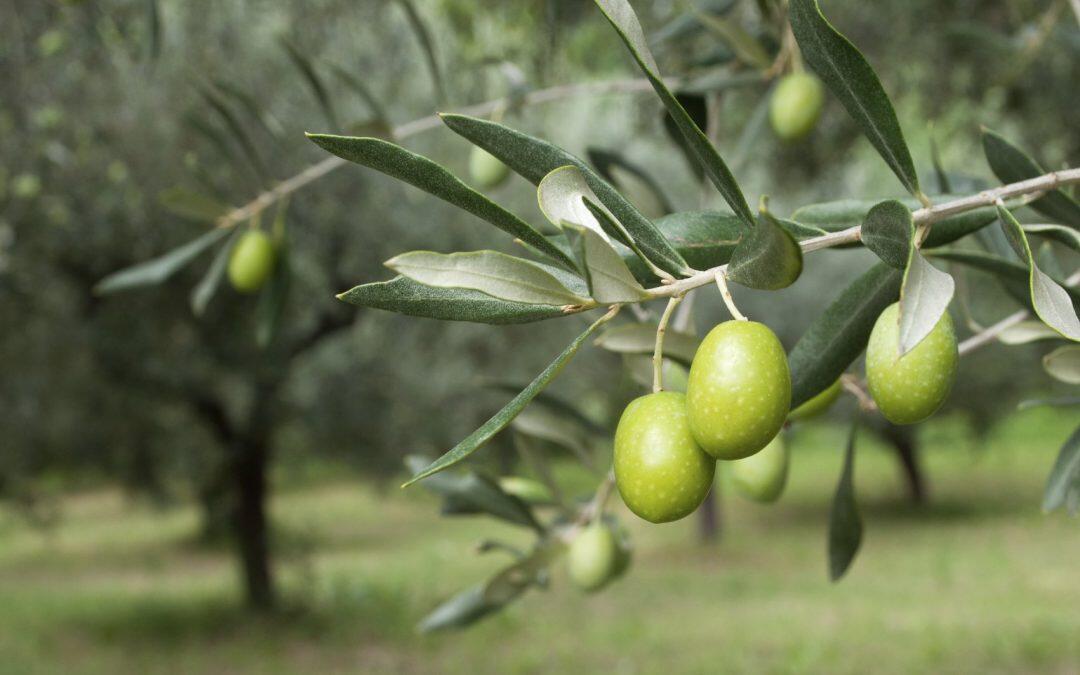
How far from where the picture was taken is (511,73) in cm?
169

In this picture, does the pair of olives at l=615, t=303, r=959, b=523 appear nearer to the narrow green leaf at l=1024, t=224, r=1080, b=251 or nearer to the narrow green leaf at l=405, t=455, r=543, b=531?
the narrow green leaf at l=1024, t=224, r=1080, b=251

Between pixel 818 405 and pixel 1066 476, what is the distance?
297 millimetres

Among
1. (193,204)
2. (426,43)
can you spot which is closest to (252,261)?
(193,204)

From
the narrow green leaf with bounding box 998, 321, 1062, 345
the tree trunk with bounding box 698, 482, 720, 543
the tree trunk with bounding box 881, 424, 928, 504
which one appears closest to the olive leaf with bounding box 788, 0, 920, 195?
the narrow green leaf with bounding box 998, 321, 1062, 345

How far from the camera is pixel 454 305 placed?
2.12 feet

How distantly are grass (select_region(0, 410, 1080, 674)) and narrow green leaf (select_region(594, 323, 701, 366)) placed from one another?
6.56 meters

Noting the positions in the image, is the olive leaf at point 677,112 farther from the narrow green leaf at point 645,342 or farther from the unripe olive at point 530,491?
the unripe olive at point 530,491

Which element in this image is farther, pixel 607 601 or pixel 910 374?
pixel 607 601

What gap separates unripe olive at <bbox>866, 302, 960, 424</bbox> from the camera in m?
0.61

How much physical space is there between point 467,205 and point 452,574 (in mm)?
11814

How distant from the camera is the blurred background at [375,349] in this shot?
310 cm

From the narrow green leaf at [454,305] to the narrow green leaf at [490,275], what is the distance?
0.01 meters

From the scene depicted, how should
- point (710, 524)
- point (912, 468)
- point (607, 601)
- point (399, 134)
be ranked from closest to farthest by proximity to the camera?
1. point (399, 134)
2. point (607, 601)
3. point (710, 524)
4. point (912, 468)

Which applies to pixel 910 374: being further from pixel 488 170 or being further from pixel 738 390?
pixel 488 170
